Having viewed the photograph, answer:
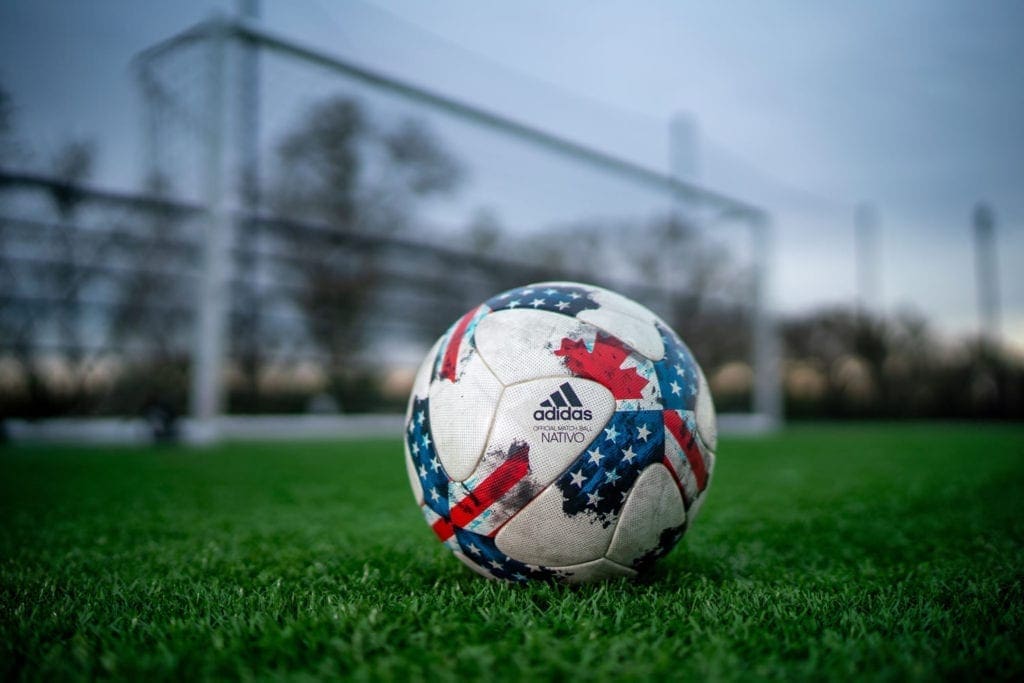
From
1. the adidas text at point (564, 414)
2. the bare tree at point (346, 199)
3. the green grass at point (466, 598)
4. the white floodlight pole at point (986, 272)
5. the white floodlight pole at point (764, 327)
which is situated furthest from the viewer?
the white floodlight pole at point (986, 272)

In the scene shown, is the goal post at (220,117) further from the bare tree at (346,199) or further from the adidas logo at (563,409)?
the adidas logo at (563,409)

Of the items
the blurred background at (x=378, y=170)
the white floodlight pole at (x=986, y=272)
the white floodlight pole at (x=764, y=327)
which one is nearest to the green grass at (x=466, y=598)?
the blurred background at (x=378, y=170)

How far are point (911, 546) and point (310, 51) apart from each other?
966 cm

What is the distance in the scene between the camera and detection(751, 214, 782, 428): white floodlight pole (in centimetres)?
1598

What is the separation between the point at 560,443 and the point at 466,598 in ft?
1.70

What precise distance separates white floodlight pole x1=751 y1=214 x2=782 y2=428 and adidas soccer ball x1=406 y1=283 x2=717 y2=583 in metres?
14.7

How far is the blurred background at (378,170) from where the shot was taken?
30.0 ft

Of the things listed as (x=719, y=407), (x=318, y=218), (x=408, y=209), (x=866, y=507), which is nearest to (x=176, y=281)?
(x=318, y=218)

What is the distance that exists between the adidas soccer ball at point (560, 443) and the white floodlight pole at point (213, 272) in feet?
24.8

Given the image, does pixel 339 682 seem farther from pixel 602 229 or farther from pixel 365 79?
pixel 602 229

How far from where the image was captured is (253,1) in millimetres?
9984

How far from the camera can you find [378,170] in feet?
35.8

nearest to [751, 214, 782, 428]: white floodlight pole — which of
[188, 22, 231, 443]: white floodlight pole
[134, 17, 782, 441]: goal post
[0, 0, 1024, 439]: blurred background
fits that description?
[0, 0, 1024, 439]: blurred background

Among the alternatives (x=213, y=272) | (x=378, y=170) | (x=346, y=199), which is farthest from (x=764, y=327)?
(x=213, y=272)
